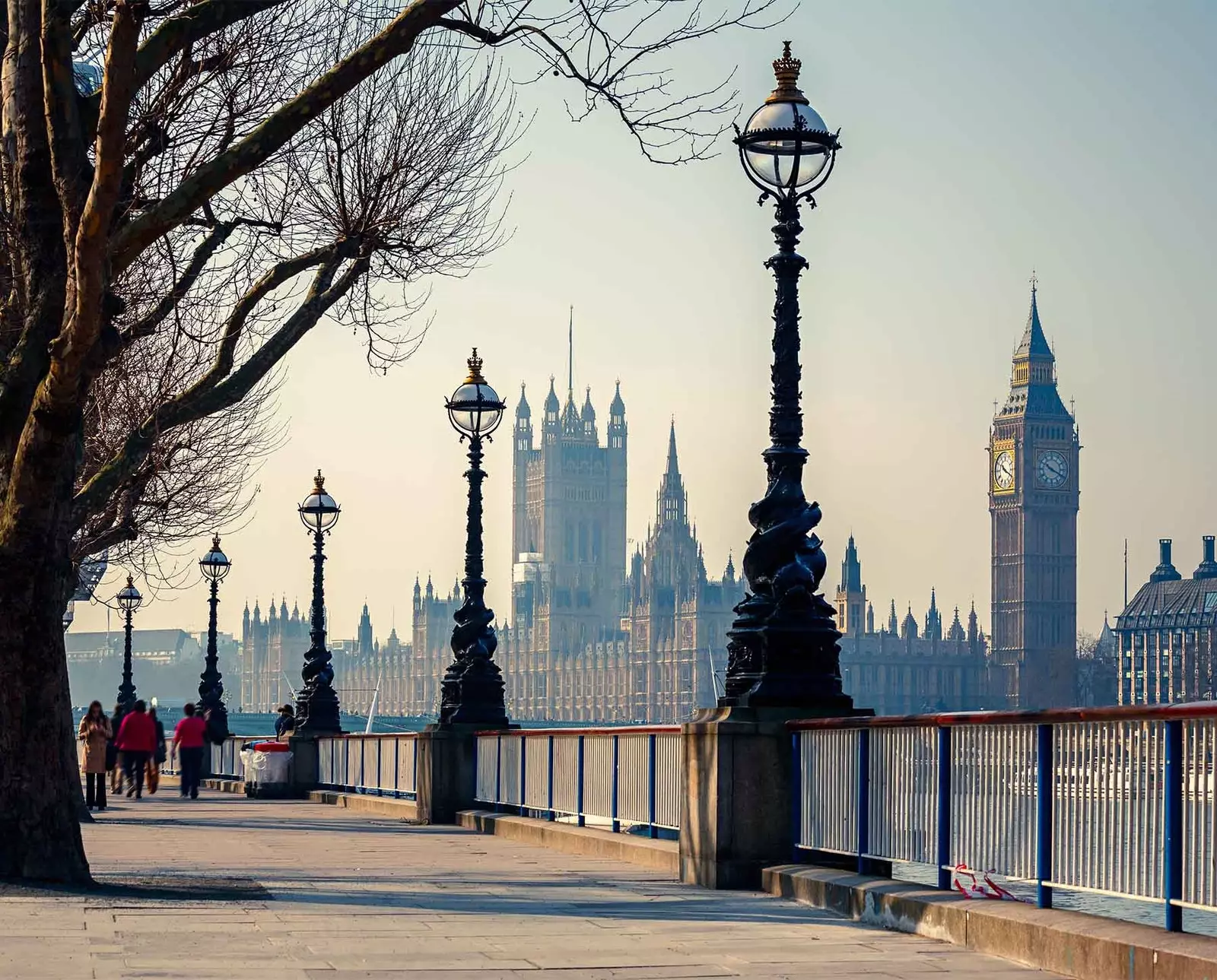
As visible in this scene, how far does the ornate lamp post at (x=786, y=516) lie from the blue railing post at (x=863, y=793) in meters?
1.17

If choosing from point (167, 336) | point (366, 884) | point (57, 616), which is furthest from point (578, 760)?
point (167, 336)

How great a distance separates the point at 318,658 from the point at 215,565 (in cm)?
661

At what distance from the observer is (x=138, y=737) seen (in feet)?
100

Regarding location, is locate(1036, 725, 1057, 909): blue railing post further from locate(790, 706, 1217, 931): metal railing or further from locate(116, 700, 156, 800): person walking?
A: locate(116, 700, 156, 800): person walking

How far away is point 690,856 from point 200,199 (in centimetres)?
495

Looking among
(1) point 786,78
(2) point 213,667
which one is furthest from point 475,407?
(2) point 213,667

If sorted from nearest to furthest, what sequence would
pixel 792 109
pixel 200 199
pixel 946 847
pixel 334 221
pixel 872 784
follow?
pixel 946 847 < pixel 872 784 < pixel 200 199 < pixel 792 109 < pixel 334 221

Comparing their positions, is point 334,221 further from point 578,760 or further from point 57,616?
point 57,616

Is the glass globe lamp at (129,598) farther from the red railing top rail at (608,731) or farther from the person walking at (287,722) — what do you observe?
Result: the red railing top rail at (608,731)

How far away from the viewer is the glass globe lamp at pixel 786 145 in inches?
505

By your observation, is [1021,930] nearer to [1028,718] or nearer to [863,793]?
[1028,718]

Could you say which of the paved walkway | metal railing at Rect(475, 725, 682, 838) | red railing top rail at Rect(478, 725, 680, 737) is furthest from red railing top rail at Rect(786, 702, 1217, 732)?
metal railing at Rect(475, 725, 682, 838)

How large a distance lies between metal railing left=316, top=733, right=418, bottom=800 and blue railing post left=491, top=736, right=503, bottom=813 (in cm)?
225

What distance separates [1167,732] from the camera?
26.9 ft
